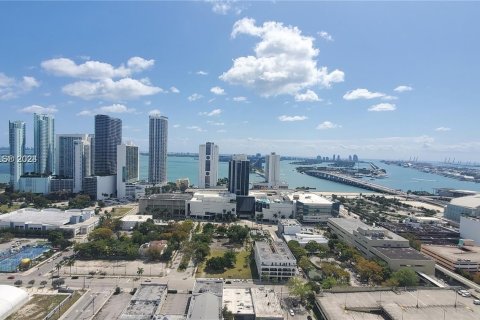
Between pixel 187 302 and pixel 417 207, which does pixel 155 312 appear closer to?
pixel 187 302

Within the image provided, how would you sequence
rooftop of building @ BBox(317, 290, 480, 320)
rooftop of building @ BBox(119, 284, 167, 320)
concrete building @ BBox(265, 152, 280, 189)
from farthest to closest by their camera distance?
concrete building @ BBox(265, 152, 280, 189) → rooftop of building @ BBox(317, 290, 480, 320) → rooftop of building @ BBox(119, 284, 167, 320)

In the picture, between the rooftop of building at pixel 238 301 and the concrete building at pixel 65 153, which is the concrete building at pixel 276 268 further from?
the concrete building at pixel 65 153

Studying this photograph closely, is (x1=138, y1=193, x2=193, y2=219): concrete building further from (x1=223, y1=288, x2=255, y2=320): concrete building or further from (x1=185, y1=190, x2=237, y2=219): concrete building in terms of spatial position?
(x1=223, y1=288, x2=255, y2=320): concrete building

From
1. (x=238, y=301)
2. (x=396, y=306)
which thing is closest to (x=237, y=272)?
(x=238, y=301)

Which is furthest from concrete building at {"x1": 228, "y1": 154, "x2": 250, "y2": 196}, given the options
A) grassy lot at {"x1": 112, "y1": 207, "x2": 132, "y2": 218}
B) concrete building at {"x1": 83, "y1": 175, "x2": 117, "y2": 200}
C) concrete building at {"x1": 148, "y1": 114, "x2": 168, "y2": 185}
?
concrete building at {"x1": 148, "y1": 114, "x2": 168, "y2": 185}

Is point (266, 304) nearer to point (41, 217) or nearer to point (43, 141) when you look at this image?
point (41, 217)
